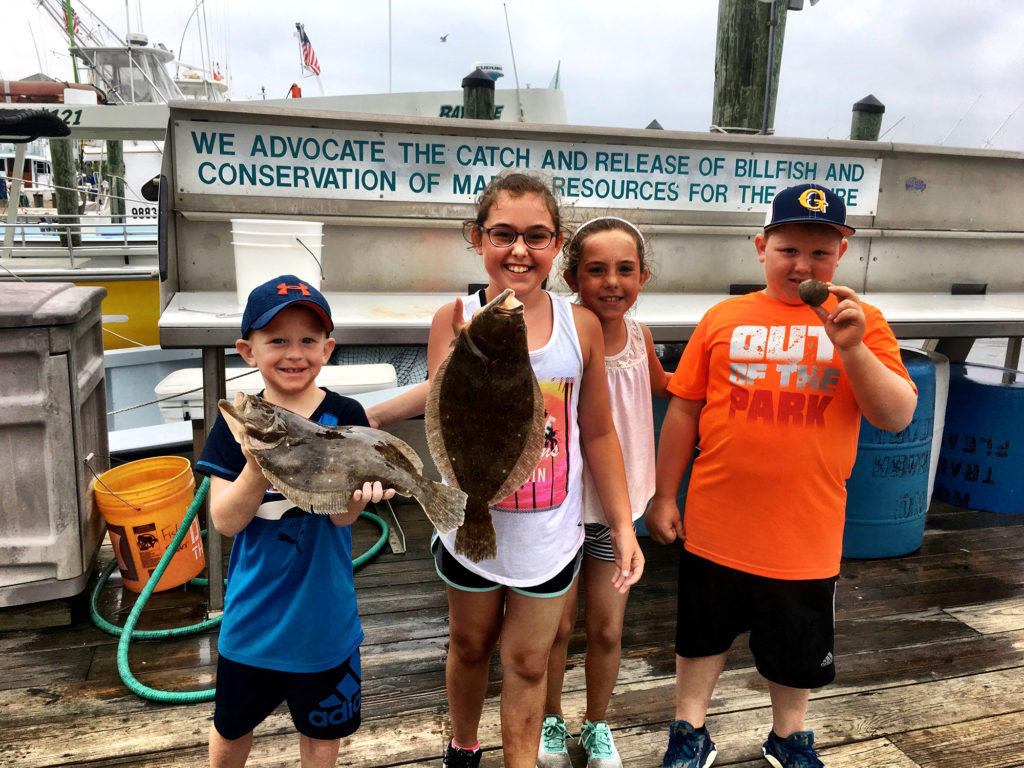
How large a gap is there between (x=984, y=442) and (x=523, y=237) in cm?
482

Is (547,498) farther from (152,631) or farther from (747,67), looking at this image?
(747,67)

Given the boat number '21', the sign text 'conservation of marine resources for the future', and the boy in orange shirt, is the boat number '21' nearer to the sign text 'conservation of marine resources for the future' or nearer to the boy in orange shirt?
the sign text 'conservation of marine resources for the future'

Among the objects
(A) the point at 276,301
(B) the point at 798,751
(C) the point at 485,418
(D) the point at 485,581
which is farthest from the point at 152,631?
(B) the point at 798,751

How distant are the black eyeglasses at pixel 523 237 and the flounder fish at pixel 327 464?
68cm

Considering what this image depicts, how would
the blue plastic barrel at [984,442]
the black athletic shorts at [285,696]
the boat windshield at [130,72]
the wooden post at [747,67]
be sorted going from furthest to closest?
the boat windshield at [130,72] → the wooden post at [747,67] → the blue plastic barrel at [984,442] → the black athletic shorts at [285,696]

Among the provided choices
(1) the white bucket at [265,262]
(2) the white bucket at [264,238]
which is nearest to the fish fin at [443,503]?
(1) the white bucket at [265,262]

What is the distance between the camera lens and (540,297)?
2061 millimetres

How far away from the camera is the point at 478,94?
540cm

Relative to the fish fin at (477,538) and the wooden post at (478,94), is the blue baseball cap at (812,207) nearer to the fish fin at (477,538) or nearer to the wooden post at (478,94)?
the fish fin at (477,538)

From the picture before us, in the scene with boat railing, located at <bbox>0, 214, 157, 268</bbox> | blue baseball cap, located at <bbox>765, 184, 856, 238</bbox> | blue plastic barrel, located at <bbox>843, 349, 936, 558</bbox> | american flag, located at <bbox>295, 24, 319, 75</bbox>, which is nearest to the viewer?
blue baseball cap, located at <bbox>765, 184, 856, 238</bbox>

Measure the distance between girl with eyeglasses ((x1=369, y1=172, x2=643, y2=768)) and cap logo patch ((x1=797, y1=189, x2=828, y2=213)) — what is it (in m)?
0.79

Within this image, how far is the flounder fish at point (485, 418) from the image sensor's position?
60.6 inches

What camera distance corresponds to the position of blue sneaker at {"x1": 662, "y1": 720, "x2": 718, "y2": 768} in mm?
2469

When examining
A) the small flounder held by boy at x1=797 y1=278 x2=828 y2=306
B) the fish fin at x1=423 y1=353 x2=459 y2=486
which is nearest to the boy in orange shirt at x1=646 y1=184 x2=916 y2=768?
the small flounder held by boy at x1=797 y1=278 x2=828 y2=306
